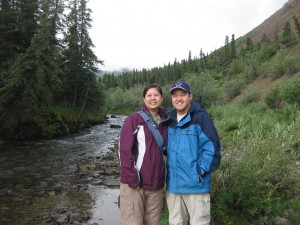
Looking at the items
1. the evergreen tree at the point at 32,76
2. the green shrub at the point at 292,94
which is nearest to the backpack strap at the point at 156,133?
the green shrub at the point at 292,94

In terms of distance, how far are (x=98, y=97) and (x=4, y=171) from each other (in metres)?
25.1

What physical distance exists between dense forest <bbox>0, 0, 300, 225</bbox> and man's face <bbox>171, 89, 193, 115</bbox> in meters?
1.90

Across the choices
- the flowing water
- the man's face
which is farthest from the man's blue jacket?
the flowing water

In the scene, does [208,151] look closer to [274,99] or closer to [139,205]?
[139,205]

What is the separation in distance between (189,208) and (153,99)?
1.63 m

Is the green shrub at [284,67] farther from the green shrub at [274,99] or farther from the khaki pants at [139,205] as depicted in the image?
the khaki pants at [139,205]

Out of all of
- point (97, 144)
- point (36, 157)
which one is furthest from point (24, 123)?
point (36, 157)

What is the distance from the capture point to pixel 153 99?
4.62 m

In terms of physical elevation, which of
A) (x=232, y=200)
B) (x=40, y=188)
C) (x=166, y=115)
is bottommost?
(x=40, y=188)

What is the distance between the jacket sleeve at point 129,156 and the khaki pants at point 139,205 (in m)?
0.19

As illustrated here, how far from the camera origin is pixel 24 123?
81.8ft

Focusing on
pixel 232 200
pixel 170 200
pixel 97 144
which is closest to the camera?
pixel 170 200

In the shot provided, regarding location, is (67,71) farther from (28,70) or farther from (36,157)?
(36,157)

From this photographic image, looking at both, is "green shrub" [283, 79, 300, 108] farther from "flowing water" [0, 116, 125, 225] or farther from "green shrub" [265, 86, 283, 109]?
"flowing water" [0, 116, 125, 225]
